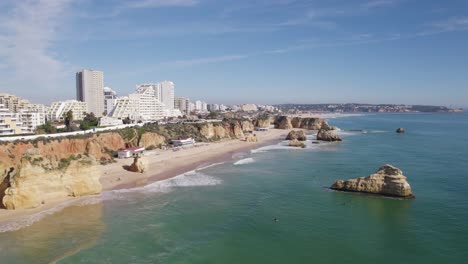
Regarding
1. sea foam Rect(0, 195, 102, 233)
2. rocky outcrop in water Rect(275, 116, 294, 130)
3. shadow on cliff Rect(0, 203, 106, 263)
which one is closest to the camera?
shadow on cliff Rect(0, 203, 106, 263)

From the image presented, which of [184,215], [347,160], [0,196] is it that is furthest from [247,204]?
[347,160]

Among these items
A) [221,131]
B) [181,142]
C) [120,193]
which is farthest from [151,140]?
[120,193]

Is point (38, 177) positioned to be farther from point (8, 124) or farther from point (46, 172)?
point (8, 124)

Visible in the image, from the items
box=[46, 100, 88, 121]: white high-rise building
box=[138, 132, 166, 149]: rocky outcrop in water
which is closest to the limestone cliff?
box=[138, 132, 166, 149]: rocky outcrop in water

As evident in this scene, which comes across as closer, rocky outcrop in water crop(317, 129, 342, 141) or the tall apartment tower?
rocky outcrop in water crop(317, 129, 342, 141)

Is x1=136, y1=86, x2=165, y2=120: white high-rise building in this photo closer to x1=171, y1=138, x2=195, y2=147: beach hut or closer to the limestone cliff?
x1=171, y1=138, x2=195, y2=147: beach hut

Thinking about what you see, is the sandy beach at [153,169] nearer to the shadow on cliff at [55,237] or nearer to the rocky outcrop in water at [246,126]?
the shadow on cliff at [55,237]

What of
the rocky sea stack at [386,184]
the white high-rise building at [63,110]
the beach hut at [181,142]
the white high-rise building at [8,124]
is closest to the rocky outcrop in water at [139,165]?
the beach hut at [181,142]

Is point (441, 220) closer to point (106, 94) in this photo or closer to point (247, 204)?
point (247, 204)
